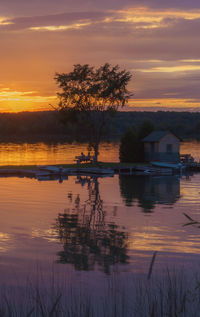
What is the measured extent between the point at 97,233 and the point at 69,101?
39849 millimetres

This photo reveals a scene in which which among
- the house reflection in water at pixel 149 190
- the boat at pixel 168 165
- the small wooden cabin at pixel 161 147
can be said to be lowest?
the house reflection in water at pixel 149 190

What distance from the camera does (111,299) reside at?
36.2 feet

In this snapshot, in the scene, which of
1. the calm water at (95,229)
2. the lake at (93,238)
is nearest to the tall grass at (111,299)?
the lake at (93,238)

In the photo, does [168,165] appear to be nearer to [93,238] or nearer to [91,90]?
[91,90]

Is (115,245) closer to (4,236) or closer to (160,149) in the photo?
(4,236)

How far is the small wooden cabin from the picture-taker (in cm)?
5862

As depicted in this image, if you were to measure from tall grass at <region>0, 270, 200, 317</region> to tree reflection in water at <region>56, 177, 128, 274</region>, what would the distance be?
1.87 meters

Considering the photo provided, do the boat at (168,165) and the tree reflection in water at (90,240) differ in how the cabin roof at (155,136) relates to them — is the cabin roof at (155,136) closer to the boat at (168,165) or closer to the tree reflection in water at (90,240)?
the boat at (168,165)

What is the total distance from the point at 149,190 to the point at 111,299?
89.3ft

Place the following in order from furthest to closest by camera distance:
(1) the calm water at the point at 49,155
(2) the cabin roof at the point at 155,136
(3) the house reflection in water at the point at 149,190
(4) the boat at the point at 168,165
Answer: (1) the calm water at the point at 49,155, (2) the cabin roof at the point at 155,136, (4) the boat at the point at 168,165, (3) the house reflection in water at the point at 149,190

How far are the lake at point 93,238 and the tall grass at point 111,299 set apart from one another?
10cm

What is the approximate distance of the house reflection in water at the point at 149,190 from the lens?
99.9ft

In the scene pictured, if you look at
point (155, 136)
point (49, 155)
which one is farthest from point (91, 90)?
point (49, 155)

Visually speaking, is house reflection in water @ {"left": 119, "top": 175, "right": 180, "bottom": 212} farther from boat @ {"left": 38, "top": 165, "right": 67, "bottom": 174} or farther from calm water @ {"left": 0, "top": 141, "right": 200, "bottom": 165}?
calm water @ {"left": 0, "top": 141, "right": 200, "bottom": 165}
